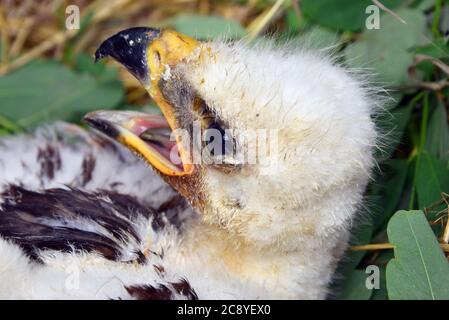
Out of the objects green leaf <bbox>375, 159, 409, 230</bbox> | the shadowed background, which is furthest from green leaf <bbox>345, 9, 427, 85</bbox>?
green leaf <bbox>375, 159, 409, 230</bbox>

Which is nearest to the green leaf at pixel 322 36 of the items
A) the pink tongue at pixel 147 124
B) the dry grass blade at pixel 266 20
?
the dry grass blade at pixel 266 20

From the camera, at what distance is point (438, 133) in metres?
2.50

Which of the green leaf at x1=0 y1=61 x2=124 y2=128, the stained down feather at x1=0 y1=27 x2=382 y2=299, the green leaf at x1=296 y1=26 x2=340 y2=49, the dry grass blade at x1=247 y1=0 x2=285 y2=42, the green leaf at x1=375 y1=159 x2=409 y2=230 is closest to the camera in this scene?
the stained down feather at x1=0 y1=27 x2=382 y2=299

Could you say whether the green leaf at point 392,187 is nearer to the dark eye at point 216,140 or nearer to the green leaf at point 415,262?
the green leaf at point 415,262

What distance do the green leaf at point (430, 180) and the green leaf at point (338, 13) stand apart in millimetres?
606

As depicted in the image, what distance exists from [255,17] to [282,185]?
1.49 meters

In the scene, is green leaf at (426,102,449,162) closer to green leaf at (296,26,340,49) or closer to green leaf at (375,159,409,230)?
green leaf at (375,159,409,230)

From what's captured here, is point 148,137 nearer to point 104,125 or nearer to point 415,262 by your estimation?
point 104,125

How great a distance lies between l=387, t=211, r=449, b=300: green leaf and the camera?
1.88m

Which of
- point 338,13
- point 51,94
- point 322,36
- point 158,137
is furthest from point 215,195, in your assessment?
point 51,94

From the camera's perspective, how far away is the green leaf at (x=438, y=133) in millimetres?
2465

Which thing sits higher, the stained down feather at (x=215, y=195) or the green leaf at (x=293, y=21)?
the green leaf at (x=293, y=21)

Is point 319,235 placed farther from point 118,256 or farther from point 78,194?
point 78,194

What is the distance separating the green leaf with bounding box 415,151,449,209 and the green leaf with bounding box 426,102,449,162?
Answer: 0.10 m
